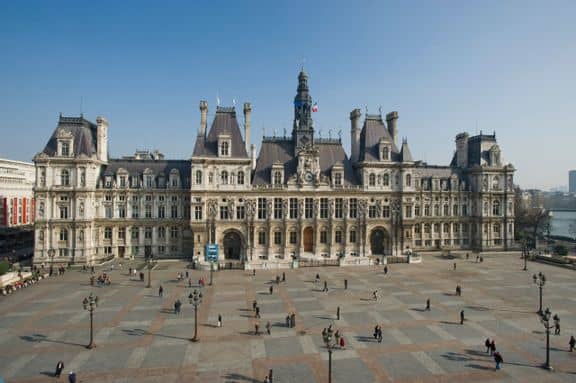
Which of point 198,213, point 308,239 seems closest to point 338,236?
point 308,239

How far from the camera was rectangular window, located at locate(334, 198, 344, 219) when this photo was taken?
64062 mm

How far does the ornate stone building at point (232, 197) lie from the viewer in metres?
59.0

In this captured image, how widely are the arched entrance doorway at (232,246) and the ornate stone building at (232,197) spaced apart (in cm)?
19

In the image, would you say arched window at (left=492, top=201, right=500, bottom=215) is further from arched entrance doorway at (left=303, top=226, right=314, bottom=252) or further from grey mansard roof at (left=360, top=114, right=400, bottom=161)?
arched entrance doorway at (left=303, top=226, right=314, bottom=252)

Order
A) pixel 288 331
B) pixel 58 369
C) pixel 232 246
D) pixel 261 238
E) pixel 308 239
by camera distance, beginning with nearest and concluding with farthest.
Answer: pixel 58 369 → pixel 288 331 → pixel 261 238 → pixel 232 246 → pixel 308 239

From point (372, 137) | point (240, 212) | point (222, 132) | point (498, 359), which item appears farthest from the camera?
point (372, 137)

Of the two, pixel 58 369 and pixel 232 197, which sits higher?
pixel 232 197

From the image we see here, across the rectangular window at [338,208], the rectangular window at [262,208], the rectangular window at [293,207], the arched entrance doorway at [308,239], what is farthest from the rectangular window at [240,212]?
the rectangular window at [338,208]

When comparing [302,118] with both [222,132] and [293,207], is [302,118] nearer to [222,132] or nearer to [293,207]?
[222,132]

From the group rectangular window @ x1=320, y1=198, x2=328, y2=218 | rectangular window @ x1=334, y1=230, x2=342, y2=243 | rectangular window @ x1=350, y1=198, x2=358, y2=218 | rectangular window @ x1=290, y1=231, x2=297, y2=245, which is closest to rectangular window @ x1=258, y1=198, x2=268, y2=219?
rectangular window @ x1=290, y1=231, x2=297, y2=245

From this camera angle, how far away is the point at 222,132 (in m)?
62.3

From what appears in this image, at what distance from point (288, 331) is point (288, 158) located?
133 ft

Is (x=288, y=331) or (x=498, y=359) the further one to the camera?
(x=288, y=331)

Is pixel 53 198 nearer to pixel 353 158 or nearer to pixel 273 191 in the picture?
pixel 273 191
